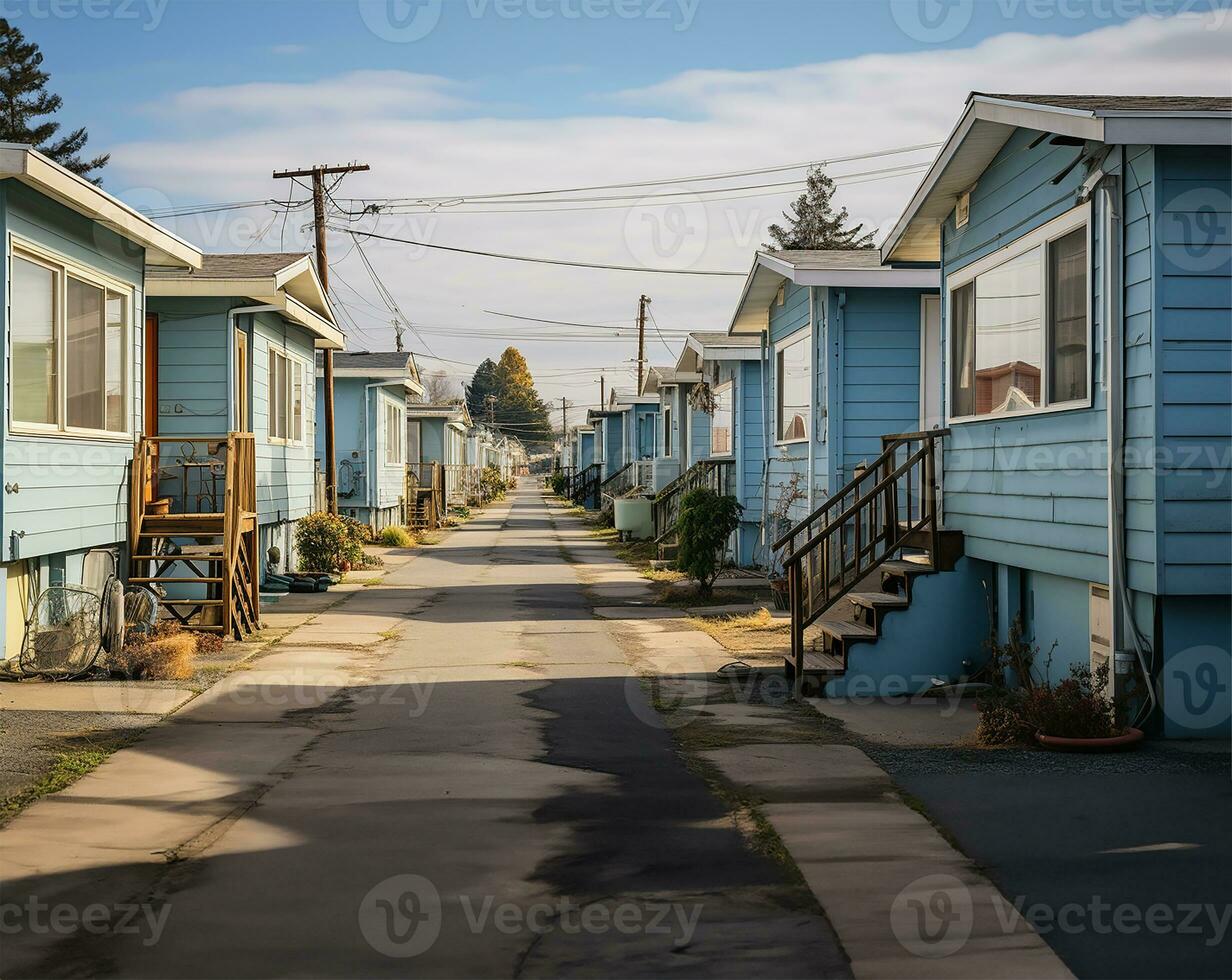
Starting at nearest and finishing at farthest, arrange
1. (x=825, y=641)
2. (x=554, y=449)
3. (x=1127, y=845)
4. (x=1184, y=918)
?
1. (x=1184, y=918)
2. (x=1127, y=845)
3. (x=825, y=641)
4. (x=554, y=449)

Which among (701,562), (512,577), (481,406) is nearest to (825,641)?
(701,562)

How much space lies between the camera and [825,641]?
11289 mm

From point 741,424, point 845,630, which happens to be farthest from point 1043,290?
point 741,424

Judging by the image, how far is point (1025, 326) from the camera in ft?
32.3

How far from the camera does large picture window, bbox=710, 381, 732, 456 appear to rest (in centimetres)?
2308

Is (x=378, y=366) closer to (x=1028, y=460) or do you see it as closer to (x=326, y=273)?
(x=326, y=273)

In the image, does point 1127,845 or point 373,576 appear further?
point 373,576

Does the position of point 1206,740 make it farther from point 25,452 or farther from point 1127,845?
point 25,452

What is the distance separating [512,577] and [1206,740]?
1496cm

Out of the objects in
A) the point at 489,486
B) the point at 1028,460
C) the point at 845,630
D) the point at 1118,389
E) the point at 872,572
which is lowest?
the point at 845,630

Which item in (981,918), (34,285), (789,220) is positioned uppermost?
(789,220)

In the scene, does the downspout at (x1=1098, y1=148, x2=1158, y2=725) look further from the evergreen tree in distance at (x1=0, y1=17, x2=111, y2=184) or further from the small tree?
the evergreen tree in distance at (x1=0, y1=17, x2=111, y2=184)

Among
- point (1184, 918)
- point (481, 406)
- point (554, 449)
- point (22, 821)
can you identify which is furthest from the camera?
point (554, 449)

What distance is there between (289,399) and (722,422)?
8.17m
